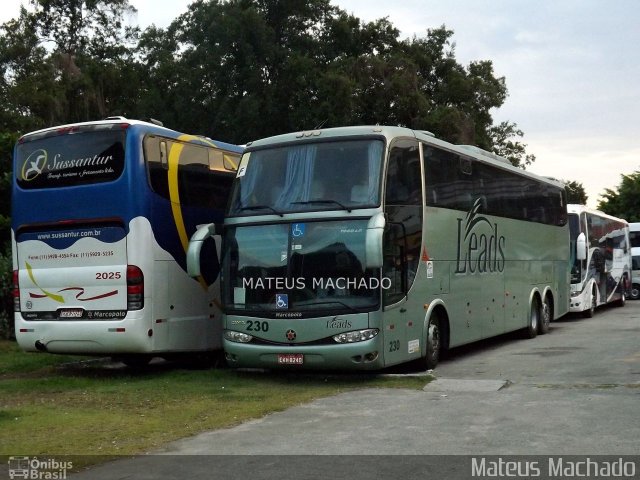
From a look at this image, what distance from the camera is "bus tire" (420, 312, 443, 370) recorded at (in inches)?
562

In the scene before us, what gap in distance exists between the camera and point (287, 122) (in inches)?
1677

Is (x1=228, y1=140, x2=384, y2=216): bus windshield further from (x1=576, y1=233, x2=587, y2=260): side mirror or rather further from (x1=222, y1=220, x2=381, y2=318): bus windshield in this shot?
(x1=576, y1=233, x2=587, y2=260): side mirror

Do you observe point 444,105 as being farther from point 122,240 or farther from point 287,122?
point 122,240

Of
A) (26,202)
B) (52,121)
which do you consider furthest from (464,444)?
(52,121)

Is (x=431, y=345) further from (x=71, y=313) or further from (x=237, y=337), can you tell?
(x=71, y=313)

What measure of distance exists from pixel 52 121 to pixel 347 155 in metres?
33.3

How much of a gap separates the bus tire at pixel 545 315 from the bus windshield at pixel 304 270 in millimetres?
10241

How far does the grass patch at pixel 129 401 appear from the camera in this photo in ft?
29.6

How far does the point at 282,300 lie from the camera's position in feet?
42.3

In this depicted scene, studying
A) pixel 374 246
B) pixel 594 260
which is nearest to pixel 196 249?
pixel 374 246

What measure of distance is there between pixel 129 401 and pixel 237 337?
224 cm

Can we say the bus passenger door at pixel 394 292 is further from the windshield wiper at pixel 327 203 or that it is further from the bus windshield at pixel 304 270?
the windshield wiper at pixel 327 203

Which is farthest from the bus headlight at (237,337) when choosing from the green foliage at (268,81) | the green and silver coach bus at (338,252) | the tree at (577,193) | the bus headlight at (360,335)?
the tree at (577,193)

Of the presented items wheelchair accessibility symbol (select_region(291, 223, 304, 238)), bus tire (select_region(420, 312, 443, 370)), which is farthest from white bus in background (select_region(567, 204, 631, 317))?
wheelchair accessibility symbol (select_region(291, 223, 304, 238))
